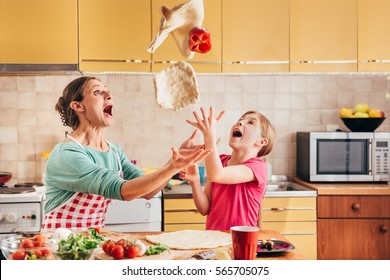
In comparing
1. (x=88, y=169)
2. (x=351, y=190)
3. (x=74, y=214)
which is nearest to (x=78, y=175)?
(x=88, y=169)

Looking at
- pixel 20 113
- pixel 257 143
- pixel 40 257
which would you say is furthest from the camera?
pixel 20 113

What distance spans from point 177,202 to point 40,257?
5.60 ft

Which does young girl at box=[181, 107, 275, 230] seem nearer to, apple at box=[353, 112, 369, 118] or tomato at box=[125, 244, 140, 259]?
tomato at box=[125, 244, 140, 259]

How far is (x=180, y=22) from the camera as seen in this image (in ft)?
5.05

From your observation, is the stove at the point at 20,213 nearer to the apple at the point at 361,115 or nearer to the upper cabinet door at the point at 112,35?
the upper cabinet door at the point at 112,35

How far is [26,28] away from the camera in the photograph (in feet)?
10.7

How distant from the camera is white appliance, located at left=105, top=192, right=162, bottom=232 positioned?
305 cm

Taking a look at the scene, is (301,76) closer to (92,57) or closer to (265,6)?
(265,6)

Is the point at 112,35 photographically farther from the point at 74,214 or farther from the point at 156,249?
the point at 156,249

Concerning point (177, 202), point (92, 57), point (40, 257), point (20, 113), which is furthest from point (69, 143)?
point (20, 113)

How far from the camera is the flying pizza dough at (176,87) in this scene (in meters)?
1.68

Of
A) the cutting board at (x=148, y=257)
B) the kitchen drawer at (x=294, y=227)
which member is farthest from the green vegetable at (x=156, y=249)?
the kitchen drawer at (x=294, y=227)

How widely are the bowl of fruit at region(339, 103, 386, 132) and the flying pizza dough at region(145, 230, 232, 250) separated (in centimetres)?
194

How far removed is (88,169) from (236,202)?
1.90ft
